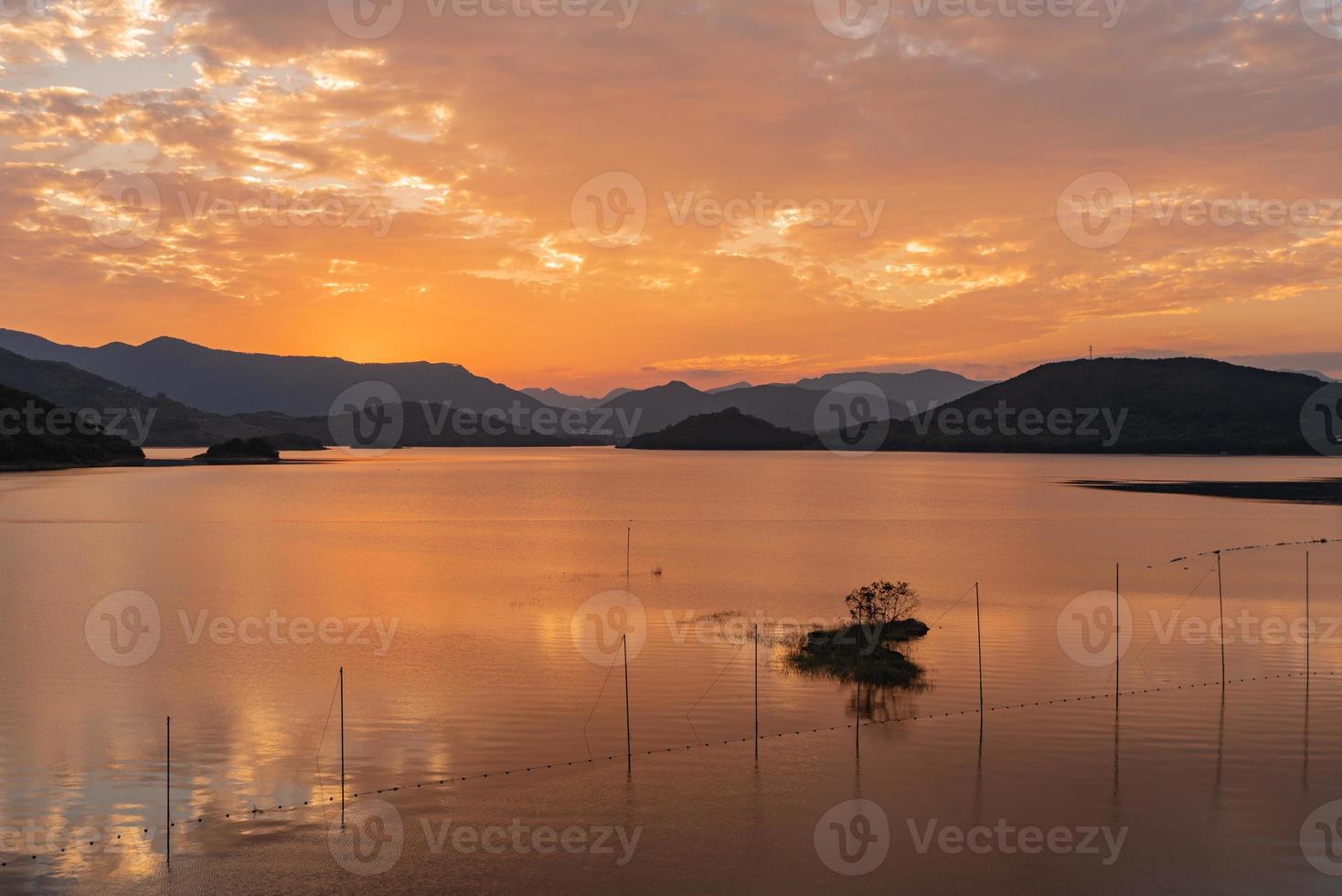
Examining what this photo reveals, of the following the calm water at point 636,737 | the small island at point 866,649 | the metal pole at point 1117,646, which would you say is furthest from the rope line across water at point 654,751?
the small island at point 866,649

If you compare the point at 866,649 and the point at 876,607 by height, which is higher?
the point at 876,607

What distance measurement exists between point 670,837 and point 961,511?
119 m

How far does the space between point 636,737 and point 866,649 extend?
14.1 m

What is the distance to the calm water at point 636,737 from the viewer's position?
2178 centimetres

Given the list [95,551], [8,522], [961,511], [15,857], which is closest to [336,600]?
[95,551]

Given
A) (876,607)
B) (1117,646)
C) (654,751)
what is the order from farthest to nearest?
(876,607) → (1117,646) → (654,751)

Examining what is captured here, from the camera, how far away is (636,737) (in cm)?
3100

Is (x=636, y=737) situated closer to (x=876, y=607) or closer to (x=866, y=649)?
(x=866, y=649)

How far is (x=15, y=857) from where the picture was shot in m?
A: 21.4

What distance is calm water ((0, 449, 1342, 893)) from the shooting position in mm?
21781

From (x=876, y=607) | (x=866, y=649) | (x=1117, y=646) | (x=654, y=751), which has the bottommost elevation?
(x=654, y=751)

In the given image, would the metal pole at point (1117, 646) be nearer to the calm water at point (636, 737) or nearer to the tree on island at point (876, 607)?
the calm water at point (636, 737)

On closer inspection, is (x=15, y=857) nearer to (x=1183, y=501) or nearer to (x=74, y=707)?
(x=74, y=707)

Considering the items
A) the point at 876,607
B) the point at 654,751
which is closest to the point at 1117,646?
the point at 876,607
